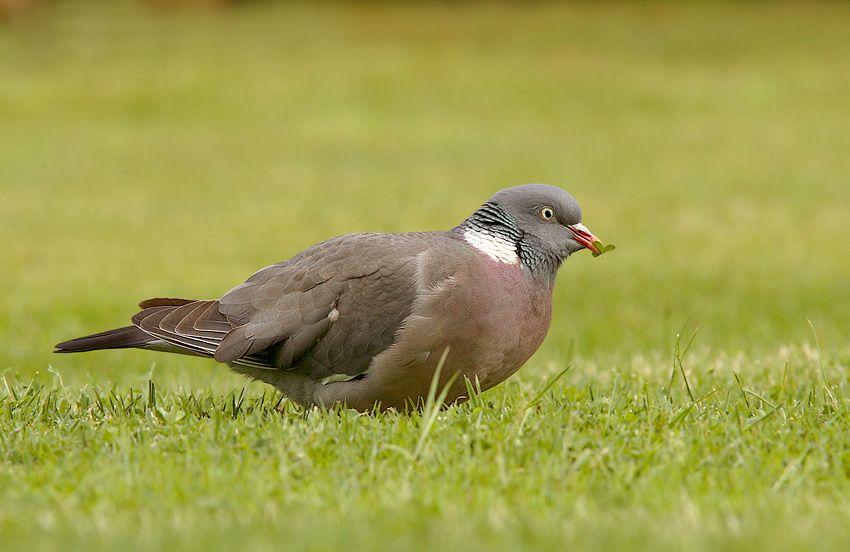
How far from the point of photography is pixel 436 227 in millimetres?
12734

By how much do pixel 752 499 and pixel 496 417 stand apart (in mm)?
1119

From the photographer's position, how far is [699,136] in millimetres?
18312

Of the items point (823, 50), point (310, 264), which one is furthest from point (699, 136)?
point (310, 264)

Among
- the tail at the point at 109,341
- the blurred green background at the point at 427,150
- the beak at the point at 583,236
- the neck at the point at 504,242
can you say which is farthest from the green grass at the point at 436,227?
the beak at the point at 583,236

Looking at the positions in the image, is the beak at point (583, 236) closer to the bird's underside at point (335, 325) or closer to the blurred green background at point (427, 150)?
the bird's underside at point (335, 325)

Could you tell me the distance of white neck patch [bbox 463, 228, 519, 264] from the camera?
4.71m

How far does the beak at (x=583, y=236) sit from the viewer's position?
4.87m

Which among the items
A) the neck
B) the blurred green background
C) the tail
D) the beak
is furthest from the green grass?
the beak

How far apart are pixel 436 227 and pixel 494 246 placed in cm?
799

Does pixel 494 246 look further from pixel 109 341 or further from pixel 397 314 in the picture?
pixel 109 341

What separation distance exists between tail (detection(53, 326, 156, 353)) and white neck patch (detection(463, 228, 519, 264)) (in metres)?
1.73

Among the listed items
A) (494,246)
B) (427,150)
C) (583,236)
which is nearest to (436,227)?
(427,150)

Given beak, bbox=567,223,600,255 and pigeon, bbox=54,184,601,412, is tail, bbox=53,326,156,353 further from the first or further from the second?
beak, bbox=567,223,600,255

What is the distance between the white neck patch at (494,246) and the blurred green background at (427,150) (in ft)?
9.17
